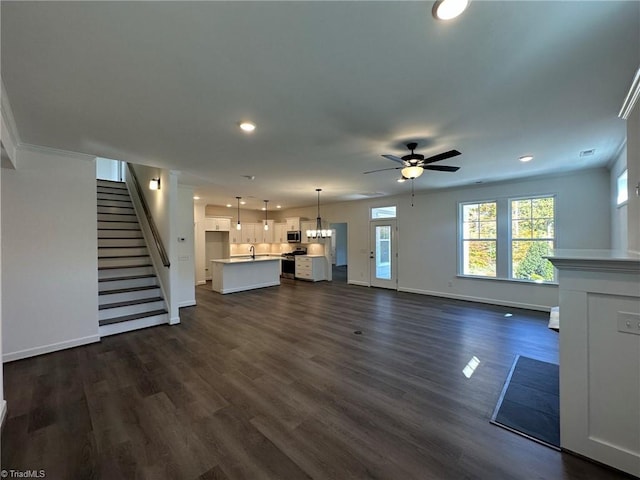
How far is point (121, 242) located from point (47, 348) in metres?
2.65

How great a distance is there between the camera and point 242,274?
25.0 ft

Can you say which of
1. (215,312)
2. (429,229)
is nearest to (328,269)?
(429,229)

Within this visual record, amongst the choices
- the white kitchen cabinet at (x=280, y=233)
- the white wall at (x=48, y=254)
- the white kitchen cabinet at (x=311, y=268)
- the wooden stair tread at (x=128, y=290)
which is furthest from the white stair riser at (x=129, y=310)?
the white kitchen cabinet at (x=280, y=233)

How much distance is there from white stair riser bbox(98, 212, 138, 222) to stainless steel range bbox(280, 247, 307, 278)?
16.8ft

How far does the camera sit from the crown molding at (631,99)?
80.0 inches

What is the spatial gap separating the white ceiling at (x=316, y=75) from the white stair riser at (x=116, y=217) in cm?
294

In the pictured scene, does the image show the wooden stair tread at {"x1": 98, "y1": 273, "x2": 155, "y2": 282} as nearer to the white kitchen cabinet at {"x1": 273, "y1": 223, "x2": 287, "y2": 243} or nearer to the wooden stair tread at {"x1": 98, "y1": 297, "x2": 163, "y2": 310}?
the wooden stair tread at {"x1": 98, "y1": 297, "x2": 163, "y2": 310}

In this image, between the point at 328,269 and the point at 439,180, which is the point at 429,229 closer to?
the point at 439,180

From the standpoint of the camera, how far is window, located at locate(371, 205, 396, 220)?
7793 millimetres

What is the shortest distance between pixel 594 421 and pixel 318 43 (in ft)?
9.94

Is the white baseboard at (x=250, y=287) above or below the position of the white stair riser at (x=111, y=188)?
below

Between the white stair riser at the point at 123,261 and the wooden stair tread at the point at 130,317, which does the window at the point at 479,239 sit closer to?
the wooden stair tread at the point at 130,317

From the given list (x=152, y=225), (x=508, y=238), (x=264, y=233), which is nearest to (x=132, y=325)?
(x=152, y=225)

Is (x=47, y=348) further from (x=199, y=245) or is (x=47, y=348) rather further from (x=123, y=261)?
(x=199, y=245)
